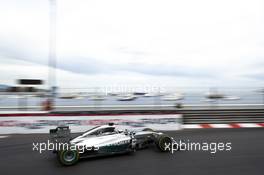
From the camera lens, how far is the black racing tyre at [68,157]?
17.8 feet

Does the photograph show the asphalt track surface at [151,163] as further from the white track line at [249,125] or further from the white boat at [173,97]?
the white boat at [173,97]

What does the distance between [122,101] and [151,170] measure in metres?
7.34

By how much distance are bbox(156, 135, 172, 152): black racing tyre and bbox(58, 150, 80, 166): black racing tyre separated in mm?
2164

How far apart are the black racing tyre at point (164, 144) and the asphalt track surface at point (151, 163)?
0.56 ft

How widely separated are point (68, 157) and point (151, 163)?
1.91 meters

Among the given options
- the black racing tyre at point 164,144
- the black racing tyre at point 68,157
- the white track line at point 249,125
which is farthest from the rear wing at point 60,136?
the white track line at point 249,125

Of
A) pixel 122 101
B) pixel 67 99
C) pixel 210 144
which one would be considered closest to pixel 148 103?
pixel 122 101

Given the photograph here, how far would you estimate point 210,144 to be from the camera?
7086 mm

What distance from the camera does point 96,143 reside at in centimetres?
587

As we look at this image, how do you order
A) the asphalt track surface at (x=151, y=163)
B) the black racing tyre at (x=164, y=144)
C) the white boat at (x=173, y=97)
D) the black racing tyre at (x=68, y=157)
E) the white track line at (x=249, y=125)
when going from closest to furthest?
the asphalt track surface at (x=151, y=163) → the black racing tyre at (x=68, y=157) → the black racing tyre at (x=164, y=144) → the white track line at (x=249, y=125) → the white boat at (x=173, y=97)

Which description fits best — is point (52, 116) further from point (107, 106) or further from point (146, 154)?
point (146, 154)

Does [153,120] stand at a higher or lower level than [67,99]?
lower

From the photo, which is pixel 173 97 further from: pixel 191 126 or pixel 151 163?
pixel 151 163

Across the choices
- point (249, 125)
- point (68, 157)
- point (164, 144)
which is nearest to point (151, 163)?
point (164, 144)
